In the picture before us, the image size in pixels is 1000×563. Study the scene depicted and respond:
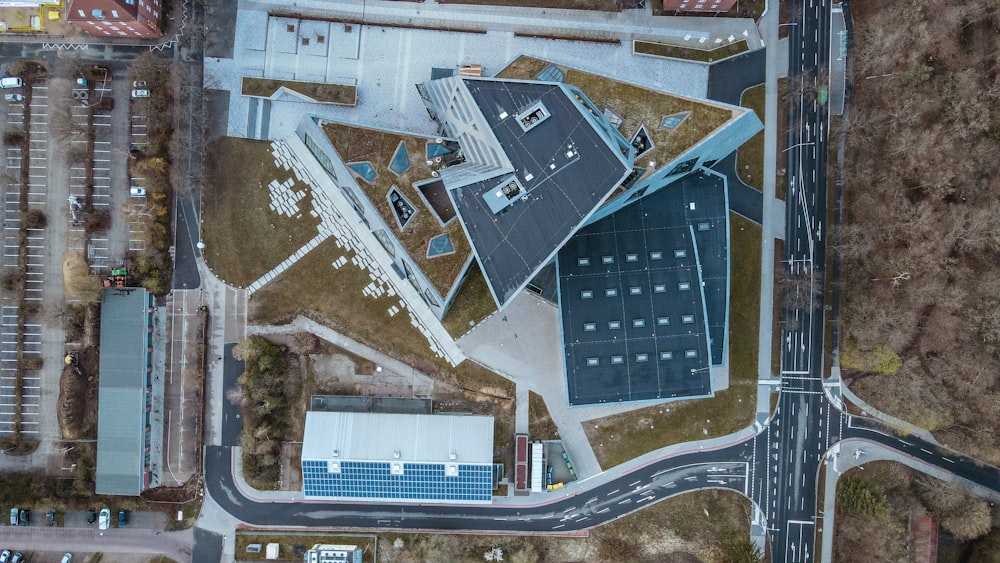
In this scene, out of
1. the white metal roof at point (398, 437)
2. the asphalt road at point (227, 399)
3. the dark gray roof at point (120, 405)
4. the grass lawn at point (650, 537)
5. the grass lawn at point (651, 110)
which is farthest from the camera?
the asphalt road at point (227, 399)

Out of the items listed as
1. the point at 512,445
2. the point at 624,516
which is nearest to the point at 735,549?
the point at 624,516

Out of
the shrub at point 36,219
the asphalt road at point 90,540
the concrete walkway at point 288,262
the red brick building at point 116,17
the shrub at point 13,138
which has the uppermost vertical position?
the red brick building at point 116,17

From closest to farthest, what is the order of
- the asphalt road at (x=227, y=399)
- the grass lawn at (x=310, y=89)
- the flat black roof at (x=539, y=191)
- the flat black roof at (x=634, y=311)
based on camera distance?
the flat black roof at (x=539, y=191) < the flat black roof at (x=634, y=311) < the grass lawn at (x=310, y=89) < the asphalt road at (x=227, y=399)

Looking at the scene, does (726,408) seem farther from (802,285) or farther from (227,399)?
(227,399)

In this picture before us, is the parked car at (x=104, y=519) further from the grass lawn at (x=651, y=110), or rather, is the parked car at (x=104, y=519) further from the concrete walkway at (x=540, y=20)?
the grass lawn at (x=651, y=110)

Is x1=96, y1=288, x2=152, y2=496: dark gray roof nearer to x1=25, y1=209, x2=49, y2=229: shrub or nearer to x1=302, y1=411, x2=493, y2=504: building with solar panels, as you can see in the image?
x1=25, y1=209, x2=49, y2=229: shrub

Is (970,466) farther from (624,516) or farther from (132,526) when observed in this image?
(132,526)

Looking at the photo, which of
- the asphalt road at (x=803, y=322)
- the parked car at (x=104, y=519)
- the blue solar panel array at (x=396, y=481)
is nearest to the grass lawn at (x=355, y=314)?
the blue solar panel array at (x=396, y=481)
